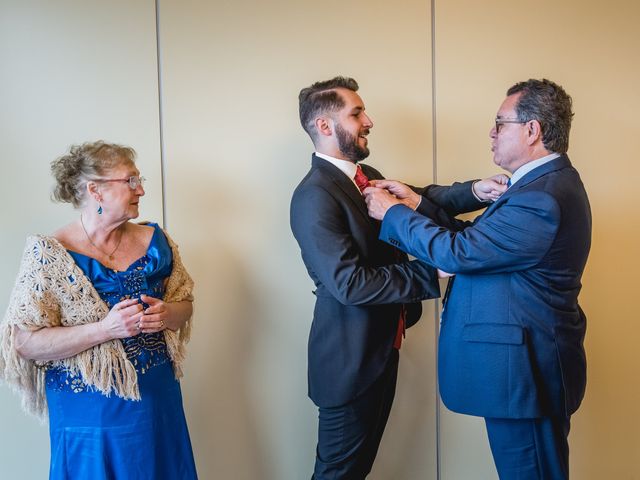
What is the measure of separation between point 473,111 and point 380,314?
3.79 feet

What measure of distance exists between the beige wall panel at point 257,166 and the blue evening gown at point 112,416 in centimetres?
64

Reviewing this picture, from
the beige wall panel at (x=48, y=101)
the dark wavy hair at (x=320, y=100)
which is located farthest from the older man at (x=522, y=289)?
the beige wall panel at (x=48, y=101)

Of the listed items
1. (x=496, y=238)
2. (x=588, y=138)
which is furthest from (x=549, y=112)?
(x=588, y=138)

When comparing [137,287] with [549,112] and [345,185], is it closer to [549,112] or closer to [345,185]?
[345,185]

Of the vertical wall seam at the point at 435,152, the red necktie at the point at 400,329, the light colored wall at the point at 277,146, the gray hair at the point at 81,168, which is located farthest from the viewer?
the vertical wall seam at the point at 435,152

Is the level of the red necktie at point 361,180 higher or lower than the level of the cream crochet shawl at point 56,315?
higher

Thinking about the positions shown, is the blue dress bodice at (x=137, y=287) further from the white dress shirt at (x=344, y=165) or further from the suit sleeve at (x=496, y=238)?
the suit sleeve at (x=496, y=238)

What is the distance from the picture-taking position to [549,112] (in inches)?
79.6

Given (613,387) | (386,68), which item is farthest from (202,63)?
(613,387)

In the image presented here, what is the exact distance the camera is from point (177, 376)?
86.1 inches

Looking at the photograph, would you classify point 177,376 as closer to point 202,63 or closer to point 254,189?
point 254,189

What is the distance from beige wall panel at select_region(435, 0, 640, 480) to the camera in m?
2.84

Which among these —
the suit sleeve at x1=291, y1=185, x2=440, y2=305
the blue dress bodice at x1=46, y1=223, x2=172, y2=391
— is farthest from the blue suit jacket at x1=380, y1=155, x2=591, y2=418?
the blue dress bodice at x1=46, y1=223, x2=172, y2=391

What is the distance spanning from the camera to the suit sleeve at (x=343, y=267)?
6.79ft
